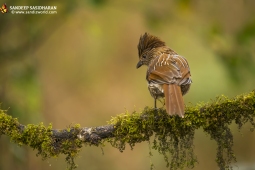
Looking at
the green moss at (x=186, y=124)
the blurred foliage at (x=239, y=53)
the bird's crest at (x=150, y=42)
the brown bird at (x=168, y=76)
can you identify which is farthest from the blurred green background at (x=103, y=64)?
the green moss at (x=186, y=124)

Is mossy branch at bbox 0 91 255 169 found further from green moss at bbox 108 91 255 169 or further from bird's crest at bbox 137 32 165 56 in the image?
bird's crest at bbox 137 32 165 56

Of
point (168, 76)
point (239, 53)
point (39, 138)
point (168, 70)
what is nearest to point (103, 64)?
point (239, 53)

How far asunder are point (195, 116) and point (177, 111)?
170 mm

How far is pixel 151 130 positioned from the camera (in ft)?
12.0

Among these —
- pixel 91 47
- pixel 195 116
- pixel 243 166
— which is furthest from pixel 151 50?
pixel 91 47

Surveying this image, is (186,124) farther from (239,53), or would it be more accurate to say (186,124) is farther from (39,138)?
(239,53)

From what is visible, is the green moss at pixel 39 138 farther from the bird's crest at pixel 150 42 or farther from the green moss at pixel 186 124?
the bird's crest at pixel 150 42

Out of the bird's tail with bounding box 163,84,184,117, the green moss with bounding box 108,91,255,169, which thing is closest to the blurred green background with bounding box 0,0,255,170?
the bird's tail with bounding box 163,84,184,117

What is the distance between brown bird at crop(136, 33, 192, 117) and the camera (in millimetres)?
3722

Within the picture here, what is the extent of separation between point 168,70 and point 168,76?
0.13 metres

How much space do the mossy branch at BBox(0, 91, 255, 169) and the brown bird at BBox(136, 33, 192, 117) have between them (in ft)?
0.40

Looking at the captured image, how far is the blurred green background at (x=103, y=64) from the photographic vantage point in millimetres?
5043

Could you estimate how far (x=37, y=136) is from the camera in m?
3.59

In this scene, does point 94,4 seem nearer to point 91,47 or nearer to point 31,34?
point 31,34
